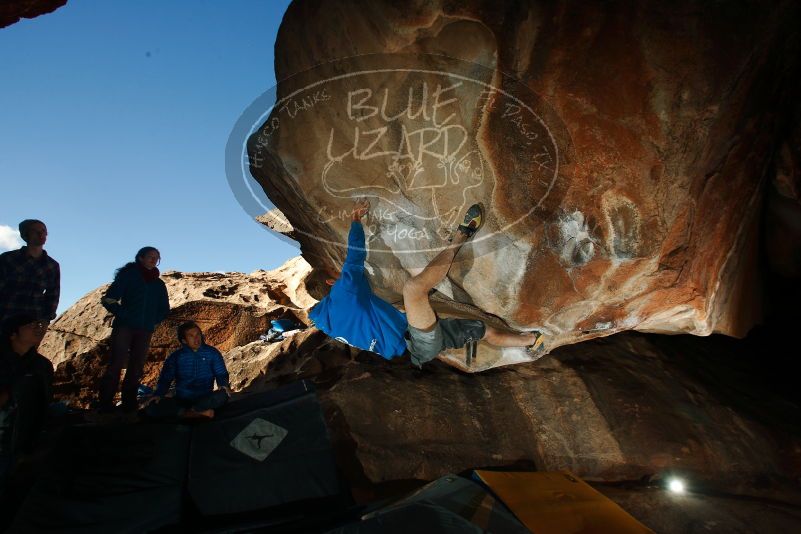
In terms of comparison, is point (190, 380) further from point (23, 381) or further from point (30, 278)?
point (30, 278)

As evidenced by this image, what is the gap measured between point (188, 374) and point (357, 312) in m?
1.98

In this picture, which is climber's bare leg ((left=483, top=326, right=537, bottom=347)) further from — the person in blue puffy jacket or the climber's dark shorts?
the person in blue puffy jacket

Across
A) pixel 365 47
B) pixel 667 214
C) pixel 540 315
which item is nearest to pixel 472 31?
pixel 365 47

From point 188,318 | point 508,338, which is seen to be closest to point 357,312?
point 508,338

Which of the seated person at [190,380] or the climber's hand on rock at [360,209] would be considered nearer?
the climber's hand on rock at [360,209]

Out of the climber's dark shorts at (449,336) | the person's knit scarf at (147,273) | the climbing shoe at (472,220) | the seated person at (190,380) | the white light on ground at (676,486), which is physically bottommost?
the white light on ground at (676,486)

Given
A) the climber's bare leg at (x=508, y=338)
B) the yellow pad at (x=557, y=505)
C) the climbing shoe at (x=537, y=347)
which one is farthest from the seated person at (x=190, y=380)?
the climbing shoe at (x=537, y=347)

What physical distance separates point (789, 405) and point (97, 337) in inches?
426

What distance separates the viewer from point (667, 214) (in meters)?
3.17

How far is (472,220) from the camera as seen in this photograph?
332cm

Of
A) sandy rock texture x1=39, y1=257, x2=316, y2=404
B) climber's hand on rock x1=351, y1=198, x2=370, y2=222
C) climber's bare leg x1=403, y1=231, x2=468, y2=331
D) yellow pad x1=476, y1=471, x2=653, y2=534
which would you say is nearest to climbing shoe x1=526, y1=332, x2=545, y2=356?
climber's bare leg x1=403, y1=231, x2=468, y2=331

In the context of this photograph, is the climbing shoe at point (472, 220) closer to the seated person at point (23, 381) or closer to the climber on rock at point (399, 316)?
the climber on rock at point (399, 316)

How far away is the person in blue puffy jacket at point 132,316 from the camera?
169 inches

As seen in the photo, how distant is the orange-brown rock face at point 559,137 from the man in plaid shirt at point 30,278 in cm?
254
